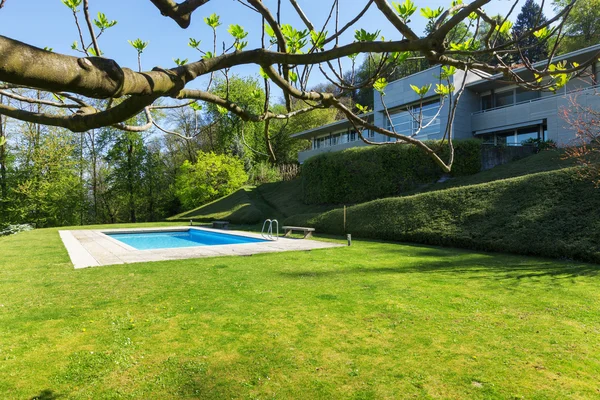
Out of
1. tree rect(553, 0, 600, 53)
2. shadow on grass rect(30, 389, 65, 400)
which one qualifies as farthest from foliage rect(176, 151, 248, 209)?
shadow on grass rect(30, 389, 65, 400)

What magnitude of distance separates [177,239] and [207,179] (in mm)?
12691

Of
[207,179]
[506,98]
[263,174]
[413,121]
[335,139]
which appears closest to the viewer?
[506,98]

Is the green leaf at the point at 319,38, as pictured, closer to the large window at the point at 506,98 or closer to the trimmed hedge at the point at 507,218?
the trimmed hedge at the point at 507,218

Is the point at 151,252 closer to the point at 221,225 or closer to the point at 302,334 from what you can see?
the point at 302,334

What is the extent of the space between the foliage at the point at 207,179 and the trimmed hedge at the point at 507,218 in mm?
18365

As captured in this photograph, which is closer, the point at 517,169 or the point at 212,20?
the point at 212,20

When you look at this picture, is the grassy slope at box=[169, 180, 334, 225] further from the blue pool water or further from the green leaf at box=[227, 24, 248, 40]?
the green leaf at box=[227, 24, 248, 40]

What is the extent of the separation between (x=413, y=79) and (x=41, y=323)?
23564mm

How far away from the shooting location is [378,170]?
67.9 ft

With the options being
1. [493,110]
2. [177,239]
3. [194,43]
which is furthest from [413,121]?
[194,43]

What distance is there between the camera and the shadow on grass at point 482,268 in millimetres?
7902

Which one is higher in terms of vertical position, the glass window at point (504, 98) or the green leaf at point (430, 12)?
the glass window at point (504, 98)

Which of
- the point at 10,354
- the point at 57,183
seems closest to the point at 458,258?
the point at 10,354

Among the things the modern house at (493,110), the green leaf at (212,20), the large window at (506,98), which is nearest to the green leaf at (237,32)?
the green leaf at (212,20)
